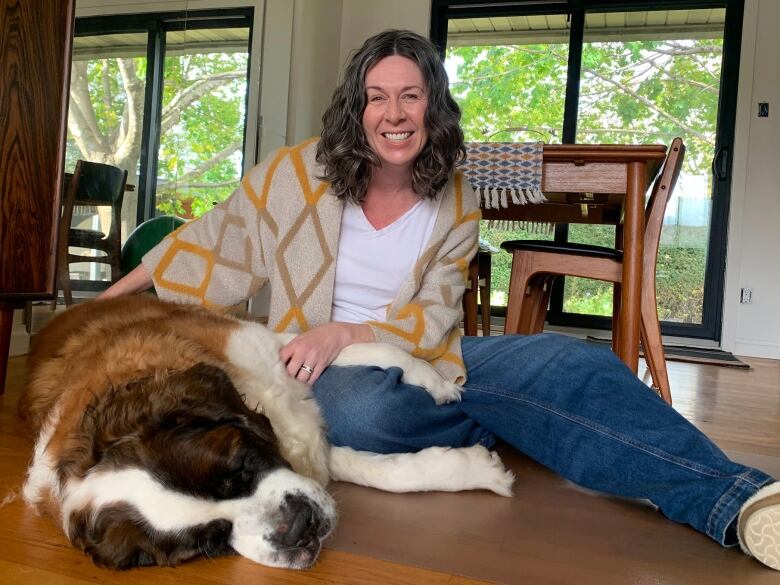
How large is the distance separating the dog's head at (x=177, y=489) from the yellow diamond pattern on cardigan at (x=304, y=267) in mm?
663

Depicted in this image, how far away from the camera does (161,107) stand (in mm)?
4074

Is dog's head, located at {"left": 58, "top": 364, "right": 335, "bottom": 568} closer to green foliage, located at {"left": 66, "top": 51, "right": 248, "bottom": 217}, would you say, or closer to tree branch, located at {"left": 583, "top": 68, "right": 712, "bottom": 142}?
green foliage, located at {"left": 66, "top": 51, "right": 248, "bottom": 217}

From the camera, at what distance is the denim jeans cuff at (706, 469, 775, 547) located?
47.6 inches

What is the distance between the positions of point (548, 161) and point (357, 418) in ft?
4.60

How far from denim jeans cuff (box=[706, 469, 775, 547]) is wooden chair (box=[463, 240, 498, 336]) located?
175 cm

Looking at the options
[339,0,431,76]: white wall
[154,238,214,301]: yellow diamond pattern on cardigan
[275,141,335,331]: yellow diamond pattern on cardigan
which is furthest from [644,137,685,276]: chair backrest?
[339,0,431,76]: white wall

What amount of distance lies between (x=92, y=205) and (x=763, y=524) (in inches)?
118

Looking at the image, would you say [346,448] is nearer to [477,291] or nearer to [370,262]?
[370,262]

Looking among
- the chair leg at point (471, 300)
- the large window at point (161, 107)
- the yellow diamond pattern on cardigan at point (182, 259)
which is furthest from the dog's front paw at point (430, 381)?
the large window at point (161, 107)

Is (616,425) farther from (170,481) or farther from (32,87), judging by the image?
(32,87)

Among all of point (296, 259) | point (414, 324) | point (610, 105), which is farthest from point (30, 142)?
point (610, 105)

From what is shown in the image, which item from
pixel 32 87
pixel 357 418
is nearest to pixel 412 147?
pixel 357 418

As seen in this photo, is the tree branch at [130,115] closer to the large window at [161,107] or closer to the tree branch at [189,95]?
the large window at [161,107]

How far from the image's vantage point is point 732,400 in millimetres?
3166
